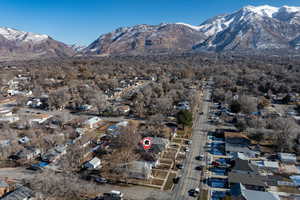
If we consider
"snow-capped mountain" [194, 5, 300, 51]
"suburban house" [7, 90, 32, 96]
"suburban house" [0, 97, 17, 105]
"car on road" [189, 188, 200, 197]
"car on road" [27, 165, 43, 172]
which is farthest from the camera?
"snow-capped mountain" [194, 5, 300, 51]

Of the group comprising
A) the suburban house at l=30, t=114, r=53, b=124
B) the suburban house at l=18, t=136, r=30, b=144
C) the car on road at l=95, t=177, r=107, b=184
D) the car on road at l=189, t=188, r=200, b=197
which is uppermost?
the suburban house at l=30, t=114, r=53, b=124

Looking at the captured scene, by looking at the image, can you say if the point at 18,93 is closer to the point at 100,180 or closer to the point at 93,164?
the point at 93,164

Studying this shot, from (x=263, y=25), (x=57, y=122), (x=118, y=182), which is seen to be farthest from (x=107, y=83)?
(x=263, y=25)

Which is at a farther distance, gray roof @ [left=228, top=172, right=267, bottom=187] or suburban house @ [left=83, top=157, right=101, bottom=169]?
suburban house @ [left=83, top=157, right=101, bottom=169]

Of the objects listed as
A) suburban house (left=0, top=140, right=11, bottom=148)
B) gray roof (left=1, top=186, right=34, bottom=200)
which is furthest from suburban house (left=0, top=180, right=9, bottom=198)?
suburban house (left=0, top=140, right=11, bottom=148)

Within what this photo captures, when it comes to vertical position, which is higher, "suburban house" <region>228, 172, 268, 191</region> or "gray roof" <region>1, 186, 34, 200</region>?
"gray roof" <region>1, 186, 34, 200</region>

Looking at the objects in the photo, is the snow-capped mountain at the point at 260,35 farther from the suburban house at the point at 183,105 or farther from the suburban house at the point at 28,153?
the suburban house at the point at 28,153

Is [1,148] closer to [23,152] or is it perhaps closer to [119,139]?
[23,152]

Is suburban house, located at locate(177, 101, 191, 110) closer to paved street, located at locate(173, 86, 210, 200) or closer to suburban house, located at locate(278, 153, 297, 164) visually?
paved street, located at locate(173, 86, 210, 200)
